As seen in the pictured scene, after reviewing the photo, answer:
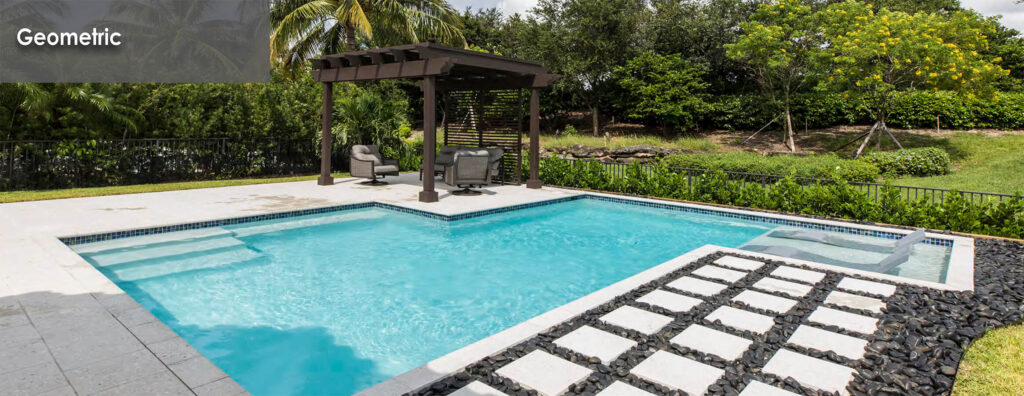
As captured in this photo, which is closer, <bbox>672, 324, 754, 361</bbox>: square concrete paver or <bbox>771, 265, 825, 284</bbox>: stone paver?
<bbox>672, 324, 754, 361</bbox>: square concrete paver

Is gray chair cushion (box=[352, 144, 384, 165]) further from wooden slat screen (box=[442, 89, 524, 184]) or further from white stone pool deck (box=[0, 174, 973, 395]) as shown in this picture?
white stone pool deck (box=[0, 174, 973, 395])

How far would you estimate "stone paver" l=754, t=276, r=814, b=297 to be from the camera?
4781 millimetres

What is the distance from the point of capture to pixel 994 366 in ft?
11.1

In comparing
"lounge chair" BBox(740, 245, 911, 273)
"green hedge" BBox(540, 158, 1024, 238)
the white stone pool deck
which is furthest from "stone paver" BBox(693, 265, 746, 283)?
"green hedge" BBox(540, 158, 1024, 238)

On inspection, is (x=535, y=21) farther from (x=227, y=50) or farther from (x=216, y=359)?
(x=216, y=359)

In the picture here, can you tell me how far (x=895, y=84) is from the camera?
1791cm

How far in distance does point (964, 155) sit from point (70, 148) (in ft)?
75.0

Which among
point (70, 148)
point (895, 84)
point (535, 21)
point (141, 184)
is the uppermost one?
point (535, 21)

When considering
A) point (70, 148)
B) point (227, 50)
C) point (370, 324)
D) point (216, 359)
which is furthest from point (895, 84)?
point (227, 50)

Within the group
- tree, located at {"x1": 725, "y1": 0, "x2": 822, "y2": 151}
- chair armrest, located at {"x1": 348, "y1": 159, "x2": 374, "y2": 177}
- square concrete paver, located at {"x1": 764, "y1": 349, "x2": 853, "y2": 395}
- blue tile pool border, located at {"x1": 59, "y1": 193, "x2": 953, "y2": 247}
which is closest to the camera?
square concrete paver, located at {"x1": 764, "y1": 349, "x2": 853, "y2": 395}

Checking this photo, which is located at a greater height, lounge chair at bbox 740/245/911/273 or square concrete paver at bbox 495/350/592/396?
lounge chair at bbox 740/245/911/273

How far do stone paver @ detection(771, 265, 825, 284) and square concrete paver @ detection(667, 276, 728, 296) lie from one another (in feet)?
2.53

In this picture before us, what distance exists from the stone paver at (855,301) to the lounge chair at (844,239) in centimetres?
233

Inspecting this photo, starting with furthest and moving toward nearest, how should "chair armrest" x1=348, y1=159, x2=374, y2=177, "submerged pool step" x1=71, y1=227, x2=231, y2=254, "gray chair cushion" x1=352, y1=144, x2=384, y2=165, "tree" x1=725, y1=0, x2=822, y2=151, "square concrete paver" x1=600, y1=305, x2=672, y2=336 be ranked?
"tree" x1=725, y1=0, x2=822, y2=151
"gray chair cushion" x1=352, y1=144, x2=384, y2=165
"chair armrest" x1=348, y1=159, x2=374, y2=177
"submerged pool step" x1=71, y1=227, x2=231, y2=254
"square concrete paver" x1=600, y1=305, x2=672, y2=336
